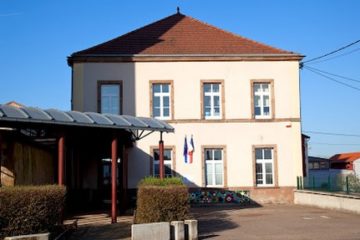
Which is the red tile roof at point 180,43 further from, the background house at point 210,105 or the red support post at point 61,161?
the red support post at point 61,161

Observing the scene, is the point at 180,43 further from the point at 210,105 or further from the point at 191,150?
the point at 191,150

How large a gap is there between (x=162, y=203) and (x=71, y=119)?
13.3ft

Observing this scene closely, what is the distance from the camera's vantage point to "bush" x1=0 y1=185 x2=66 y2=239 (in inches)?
424

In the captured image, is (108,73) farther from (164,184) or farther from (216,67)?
(164,184)

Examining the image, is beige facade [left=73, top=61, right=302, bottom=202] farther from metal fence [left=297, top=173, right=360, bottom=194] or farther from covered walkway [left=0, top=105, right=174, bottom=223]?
covered walkway [left=0, top=105, right=174, bottom=223]

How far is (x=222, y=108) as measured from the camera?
1117 inches

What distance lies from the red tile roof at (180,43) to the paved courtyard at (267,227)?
35.5 ft

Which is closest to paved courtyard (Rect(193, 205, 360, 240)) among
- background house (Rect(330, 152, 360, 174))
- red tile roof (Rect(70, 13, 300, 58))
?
red tile roof (Rect(70, 13, 300, 58))

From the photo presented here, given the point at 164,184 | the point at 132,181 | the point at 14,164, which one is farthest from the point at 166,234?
the point at 132,181

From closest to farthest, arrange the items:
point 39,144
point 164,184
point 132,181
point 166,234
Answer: point 166,234
point 164,184
point 39,144
point 132,181

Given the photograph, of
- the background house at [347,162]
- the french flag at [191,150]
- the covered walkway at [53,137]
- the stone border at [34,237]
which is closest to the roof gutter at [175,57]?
the french flag at [191,150]

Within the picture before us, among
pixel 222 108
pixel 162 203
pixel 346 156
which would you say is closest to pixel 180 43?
pixel 222 108

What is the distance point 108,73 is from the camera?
92.2 feet

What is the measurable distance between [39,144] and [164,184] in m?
6.49
